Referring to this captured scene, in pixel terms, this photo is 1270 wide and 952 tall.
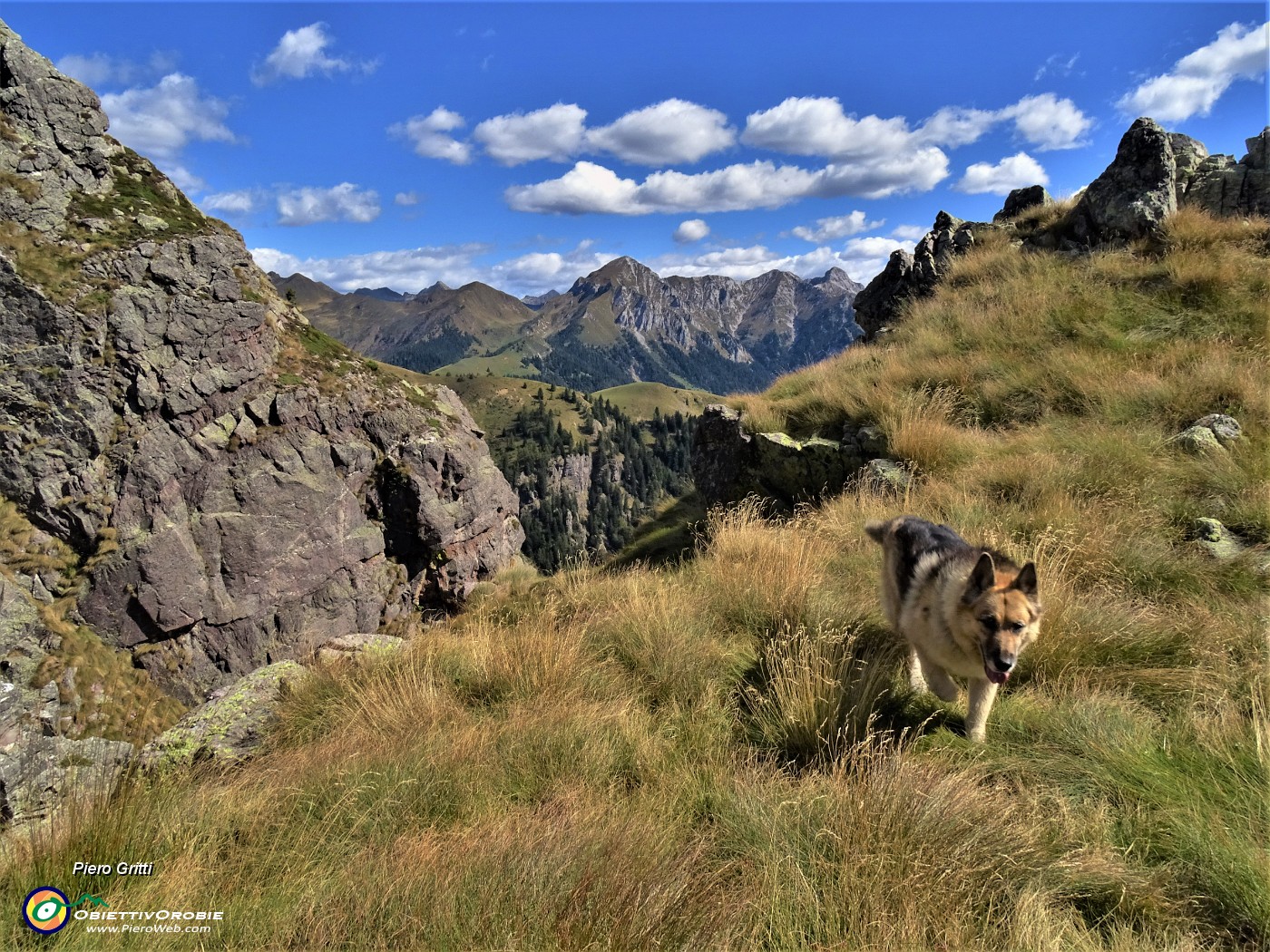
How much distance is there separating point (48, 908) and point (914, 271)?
21.5 m

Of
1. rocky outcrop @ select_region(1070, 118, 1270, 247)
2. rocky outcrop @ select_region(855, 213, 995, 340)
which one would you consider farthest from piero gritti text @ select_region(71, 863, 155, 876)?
rocky outcrop @ select_region(1070, 118, 1270, 247)

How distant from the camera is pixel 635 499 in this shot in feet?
650

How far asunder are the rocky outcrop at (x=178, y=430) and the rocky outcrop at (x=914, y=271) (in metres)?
29.5

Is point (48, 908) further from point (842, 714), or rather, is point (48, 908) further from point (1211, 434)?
point (1211, 434)

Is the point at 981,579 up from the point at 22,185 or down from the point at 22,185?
down

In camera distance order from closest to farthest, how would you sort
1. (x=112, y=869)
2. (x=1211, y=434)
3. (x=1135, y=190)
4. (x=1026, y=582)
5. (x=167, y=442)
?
1. (x=112, y=869)
2. (x=1026, y=582)
3. (x=1211, y=434)
4. (x=1135, y=190)
5. (x=167, y=442)

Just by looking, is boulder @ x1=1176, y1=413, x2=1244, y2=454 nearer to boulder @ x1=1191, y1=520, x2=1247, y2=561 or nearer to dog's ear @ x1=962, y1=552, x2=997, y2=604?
boulder @ x1=1191, y1=520, x2=1247, y2=561

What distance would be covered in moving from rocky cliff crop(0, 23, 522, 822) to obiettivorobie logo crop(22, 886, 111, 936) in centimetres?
2335

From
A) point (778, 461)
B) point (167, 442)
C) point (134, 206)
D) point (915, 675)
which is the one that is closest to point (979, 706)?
point (915, 675)

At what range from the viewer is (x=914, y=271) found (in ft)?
60.2

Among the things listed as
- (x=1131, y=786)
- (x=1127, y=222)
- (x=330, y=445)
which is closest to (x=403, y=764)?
(x=1131, y=786)

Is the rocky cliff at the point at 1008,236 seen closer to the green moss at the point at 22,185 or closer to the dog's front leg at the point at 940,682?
the dog's front leg at the point at 940,682

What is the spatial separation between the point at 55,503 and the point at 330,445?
13884 mm

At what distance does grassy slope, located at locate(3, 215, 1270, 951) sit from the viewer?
93.0 inches
